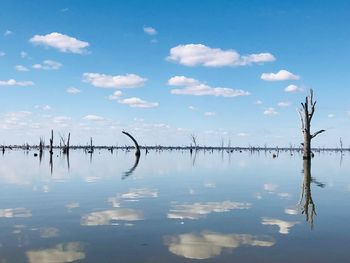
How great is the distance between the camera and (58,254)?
7.24m

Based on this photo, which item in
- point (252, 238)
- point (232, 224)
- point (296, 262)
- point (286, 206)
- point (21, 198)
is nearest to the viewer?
point (296, 262)

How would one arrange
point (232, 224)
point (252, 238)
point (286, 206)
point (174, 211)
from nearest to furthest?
point (252, 238)
point (232, 224)
point (174, 211)
point (286, 206)

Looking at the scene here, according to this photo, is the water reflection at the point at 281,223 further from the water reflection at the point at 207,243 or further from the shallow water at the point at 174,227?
the water reflection at the point at 207,243

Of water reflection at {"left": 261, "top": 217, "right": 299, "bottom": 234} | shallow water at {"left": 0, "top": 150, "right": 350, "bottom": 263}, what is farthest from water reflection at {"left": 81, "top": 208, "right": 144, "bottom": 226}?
water reflection at {"left": 261, "top": 217, "right": 299, "bottom": 234}

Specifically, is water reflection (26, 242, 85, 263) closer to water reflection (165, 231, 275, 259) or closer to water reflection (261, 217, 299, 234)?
water reflection (165, 231, 275, 259)

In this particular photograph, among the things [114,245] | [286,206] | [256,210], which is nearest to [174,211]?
[256,210]

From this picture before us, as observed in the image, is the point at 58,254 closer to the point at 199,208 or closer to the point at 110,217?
the point at 110,217

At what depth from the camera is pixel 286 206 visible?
43.7ft

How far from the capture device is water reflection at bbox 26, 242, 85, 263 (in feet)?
22.7

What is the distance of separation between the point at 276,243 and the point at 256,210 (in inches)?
178

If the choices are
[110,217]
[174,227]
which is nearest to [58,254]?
[174,227]

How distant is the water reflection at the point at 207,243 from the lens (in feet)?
24.5

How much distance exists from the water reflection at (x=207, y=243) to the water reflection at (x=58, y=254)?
1.68m

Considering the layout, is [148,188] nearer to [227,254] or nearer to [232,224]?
[232,224]
